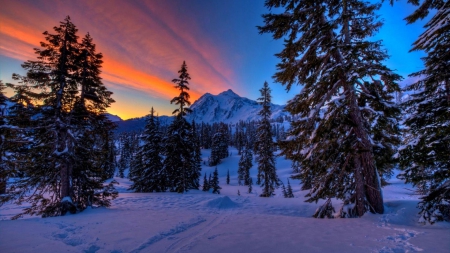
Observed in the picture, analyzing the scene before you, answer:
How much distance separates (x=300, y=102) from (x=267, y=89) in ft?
59.0

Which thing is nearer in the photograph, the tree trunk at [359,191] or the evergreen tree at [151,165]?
the tree trunk at [359,191]

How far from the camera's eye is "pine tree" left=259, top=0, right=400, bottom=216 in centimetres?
761

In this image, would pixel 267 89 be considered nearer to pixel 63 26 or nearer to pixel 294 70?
pixel 294 70

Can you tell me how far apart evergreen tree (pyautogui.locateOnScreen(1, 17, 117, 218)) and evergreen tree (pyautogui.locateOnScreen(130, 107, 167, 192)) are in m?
12.6

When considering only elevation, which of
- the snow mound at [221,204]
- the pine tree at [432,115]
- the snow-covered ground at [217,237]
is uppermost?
the pine tree at [432,115]

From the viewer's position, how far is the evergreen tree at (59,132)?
34.4ft

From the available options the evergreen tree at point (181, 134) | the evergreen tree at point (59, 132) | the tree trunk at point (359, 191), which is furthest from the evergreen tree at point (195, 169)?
the tree trunk at point (359, 191)

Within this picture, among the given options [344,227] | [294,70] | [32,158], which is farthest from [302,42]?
[32,158]

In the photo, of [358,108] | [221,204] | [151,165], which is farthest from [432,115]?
[151,165]

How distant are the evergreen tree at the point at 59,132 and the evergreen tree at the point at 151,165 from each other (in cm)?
Result: 1256

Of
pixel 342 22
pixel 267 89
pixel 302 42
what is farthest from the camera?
pixel 267 89

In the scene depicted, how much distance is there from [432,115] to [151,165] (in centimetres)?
2657

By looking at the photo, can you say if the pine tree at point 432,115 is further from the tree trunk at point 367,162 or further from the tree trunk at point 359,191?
the tree trunk at point 359,191

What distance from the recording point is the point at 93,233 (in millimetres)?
6742
